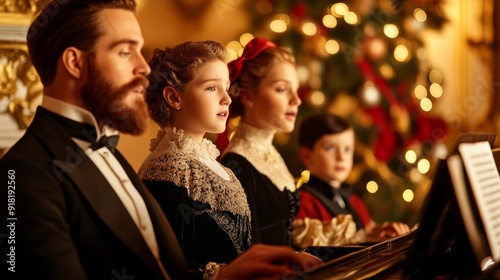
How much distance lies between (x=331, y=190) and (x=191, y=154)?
95 centimetres

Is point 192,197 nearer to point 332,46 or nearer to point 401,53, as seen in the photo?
point 332,46

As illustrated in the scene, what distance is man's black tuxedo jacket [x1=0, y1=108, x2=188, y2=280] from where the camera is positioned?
3.88 ft

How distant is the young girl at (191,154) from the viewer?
1391mm

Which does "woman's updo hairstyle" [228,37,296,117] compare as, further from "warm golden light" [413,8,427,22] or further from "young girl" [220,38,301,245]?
"warm golden light" [413,8,427,22]

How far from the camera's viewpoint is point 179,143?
1.41m

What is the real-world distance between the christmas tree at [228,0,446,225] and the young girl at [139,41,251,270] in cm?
200

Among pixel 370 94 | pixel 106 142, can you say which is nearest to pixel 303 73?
pixel 370 94

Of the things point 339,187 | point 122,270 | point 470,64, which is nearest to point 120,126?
point 122,270

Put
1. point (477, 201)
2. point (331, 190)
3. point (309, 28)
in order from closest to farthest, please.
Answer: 1. point (477, 201)
2. point (331, 190)
3. point (309, 28)

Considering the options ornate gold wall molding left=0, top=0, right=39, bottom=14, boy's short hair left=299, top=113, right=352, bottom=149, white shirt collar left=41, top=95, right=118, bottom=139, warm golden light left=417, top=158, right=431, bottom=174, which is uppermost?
ornate gold wall molding left=0, top=0, right=39, bottom=14

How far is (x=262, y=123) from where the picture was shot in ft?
5.72

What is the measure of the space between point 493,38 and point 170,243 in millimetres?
4114

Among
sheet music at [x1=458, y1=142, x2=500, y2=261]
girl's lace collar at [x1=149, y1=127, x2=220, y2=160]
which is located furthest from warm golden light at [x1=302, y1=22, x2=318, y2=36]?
girl's lace collar at [x1=149, y1=127, x2=220, y2=160]

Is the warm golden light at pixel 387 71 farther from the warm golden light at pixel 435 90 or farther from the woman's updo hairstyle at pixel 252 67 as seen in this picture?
the woman's updo hairstyle at pixel 252 67
